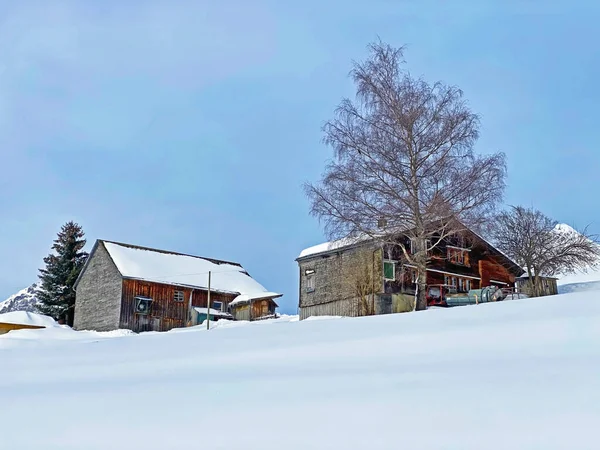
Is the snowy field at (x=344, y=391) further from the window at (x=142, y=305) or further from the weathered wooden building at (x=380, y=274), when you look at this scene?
the window at (x=142, y=305)

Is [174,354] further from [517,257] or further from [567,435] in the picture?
[517,257]

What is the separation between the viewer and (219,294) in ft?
143

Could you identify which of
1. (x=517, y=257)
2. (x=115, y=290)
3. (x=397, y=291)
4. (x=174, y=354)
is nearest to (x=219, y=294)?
(x=115, y=290)

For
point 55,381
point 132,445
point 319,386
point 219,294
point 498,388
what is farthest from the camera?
point 219,294

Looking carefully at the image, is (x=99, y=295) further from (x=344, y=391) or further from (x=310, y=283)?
(x=344, y=391)

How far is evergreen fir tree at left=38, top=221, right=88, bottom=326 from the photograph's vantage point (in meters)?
47.4

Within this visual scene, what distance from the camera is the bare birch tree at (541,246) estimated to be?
37.0m

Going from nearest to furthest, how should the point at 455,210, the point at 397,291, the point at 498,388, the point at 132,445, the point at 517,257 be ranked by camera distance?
the point at 132,445 < the point at 498,388 < the point at 455,210 < the point at 397,291 < the point at 517,257

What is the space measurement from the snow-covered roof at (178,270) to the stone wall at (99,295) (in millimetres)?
826

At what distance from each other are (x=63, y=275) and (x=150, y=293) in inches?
420

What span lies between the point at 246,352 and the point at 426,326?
9.16 feet

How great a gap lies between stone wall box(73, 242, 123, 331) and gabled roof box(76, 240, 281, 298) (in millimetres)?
590

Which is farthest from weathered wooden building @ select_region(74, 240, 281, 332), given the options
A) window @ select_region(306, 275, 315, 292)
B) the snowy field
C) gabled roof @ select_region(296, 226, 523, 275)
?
the snowy field

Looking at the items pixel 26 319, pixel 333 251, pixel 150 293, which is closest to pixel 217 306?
pixel 150 293
